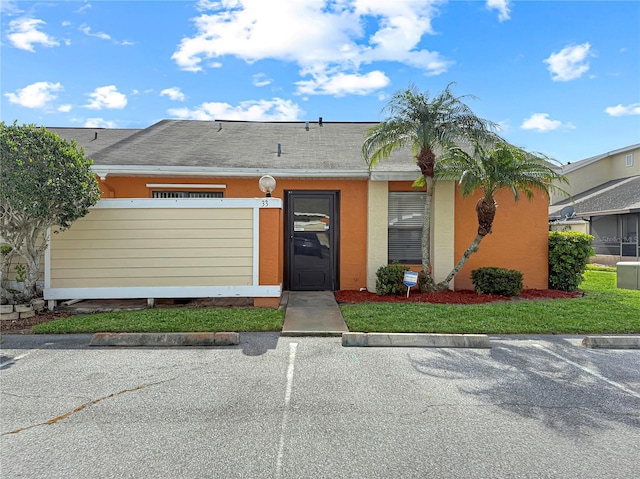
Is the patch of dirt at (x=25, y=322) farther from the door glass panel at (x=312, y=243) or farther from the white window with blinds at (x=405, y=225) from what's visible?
the white window with blinds at (x=405, y=225)

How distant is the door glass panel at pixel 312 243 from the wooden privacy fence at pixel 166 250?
1866 mm

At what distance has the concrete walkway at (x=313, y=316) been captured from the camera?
17.5 ft

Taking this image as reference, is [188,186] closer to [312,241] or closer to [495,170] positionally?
[312,241]

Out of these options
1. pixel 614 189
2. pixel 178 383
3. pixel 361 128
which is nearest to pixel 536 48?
pixel 361 128

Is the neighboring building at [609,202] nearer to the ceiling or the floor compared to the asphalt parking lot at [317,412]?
nearer to the ceiling

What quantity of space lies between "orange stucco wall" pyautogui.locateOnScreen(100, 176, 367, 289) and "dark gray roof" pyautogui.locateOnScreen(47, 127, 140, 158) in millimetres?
2848

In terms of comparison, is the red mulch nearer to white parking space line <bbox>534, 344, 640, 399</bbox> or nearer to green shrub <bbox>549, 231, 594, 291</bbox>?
green shrub <bbox>549, 231, 594, 291</bbox>

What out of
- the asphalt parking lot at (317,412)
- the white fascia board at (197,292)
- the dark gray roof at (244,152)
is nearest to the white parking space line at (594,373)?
the asphalt parking lot at (317,412)

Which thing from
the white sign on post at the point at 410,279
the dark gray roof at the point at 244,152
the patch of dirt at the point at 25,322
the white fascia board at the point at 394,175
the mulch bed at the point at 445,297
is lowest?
the patch of dirt at the point at 25,322

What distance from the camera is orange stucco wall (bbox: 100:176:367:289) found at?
27.8 feet

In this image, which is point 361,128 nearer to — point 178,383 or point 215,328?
point 215,328

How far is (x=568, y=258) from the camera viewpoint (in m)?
8.37

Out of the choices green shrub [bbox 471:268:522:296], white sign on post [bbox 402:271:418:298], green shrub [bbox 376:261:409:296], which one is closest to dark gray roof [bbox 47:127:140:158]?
green shrub [bbox 376:261:409:296]

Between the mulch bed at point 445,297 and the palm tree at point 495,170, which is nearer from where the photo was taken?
the palm tree at point 495,170
